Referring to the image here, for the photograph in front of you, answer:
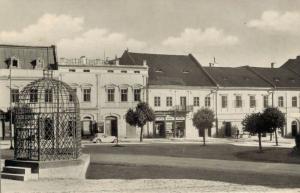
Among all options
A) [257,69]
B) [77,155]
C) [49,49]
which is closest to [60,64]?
[49,49]

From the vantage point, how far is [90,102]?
43.9 meters

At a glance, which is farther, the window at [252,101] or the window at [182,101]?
the window at [252,101]

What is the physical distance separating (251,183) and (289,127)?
3722 centimetres

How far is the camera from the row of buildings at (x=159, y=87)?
43.1 metres

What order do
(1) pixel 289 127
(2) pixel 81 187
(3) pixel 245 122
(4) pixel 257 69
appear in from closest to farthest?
1. (2) pixel 81 187
2. (3) pixel 245 122
3. (1) pixel 289 127
4. (4) pixel 257 69

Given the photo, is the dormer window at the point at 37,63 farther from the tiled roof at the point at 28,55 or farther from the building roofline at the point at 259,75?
the building roofline at the point at 259,75

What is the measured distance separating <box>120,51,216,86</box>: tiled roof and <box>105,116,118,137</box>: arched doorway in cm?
474

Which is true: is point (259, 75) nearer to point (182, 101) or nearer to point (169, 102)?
point (182, 101)

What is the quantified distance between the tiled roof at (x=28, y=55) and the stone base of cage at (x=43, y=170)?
27285 mm

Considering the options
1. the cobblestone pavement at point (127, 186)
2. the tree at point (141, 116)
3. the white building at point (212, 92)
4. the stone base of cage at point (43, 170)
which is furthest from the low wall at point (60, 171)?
the white building at point (212, 92)

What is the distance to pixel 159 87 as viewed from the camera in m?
46.2

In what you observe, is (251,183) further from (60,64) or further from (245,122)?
(60,64)

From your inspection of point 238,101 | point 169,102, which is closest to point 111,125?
point 169,102

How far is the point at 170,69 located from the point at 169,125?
5847 millimetres
